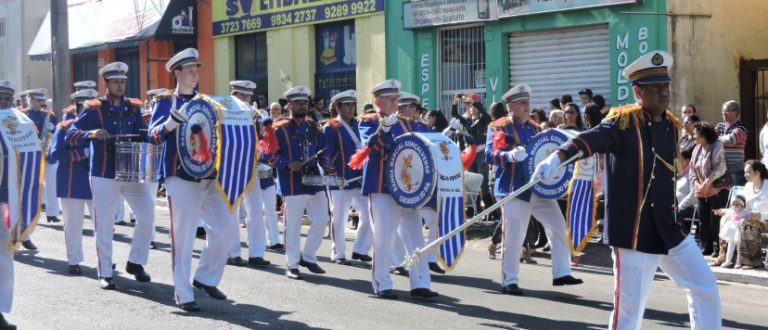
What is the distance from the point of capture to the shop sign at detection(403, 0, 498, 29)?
21.7 metres

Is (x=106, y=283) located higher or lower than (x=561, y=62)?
lower

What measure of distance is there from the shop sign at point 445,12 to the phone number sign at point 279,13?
103 cm

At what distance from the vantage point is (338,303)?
35.1 ft

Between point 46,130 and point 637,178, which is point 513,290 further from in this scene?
point 46,130

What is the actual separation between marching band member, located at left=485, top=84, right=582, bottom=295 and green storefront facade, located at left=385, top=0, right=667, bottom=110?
7.84 metres

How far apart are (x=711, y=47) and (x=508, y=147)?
9.05 m

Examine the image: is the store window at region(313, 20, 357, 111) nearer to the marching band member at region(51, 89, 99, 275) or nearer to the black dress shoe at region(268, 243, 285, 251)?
the black dress shoe at region(268, 243, 285, 251)

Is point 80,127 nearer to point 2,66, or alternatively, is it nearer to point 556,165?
point 556,165

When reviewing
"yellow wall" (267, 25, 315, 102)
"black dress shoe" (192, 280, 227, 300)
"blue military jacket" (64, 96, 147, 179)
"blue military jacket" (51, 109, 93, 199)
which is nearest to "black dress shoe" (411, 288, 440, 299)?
"black dress shoe" (192, 280, 227, 300)

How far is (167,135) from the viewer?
33.3 ft

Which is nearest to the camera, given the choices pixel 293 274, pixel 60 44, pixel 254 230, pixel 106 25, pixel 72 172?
pixel 293 274

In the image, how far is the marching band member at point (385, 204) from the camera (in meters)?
11.0

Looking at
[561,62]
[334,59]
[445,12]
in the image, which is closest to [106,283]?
[561,62]

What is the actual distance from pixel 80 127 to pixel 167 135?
6.22 ft
